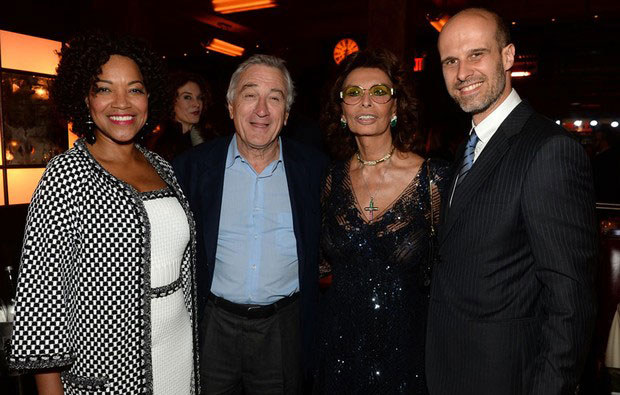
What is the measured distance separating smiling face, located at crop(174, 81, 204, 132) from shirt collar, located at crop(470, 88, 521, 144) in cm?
303

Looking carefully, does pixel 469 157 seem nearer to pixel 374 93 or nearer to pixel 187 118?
pixel 374 93

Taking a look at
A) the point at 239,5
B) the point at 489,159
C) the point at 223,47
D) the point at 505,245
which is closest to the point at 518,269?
the point at 505,245

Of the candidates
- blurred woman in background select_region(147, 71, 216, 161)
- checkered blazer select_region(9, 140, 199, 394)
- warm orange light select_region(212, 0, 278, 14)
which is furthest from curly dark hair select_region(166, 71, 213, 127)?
warm orange light select_region(212, 0, 278, 14)

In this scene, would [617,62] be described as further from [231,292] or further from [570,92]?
[231,292]

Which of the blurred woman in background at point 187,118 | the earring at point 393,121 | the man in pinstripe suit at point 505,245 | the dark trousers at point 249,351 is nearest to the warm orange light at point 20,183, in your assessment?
the blurred woman in background at point 187,118

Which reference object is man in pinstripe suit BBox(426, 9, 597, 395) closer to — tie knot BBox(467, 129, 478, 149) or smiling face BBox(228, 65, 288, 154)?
tie knot BBox(467, 129, 478, 149)

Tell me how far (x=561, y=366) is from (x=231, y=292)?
1399mm

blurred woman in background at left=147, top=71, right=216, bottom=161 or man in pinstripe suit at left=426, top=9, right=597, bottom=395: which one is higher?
blurred woman in background at left=147, top=71, right=216, bottom=161

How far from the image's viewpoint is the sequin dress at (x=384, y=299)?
206 centimetres

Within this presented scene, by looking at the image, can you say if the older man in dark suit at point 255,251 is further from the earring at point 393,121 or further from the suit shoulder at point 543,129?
the suit shoulder at point 543,129

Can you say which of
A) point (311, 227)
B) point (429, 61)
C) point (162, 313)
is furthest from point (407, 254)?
point (429, 61)

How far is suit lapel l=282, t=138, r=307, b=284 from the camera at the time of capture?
2.23 metres

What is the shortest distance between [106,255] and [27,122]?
4.76 m

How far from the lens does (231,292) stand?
2.20 meters
